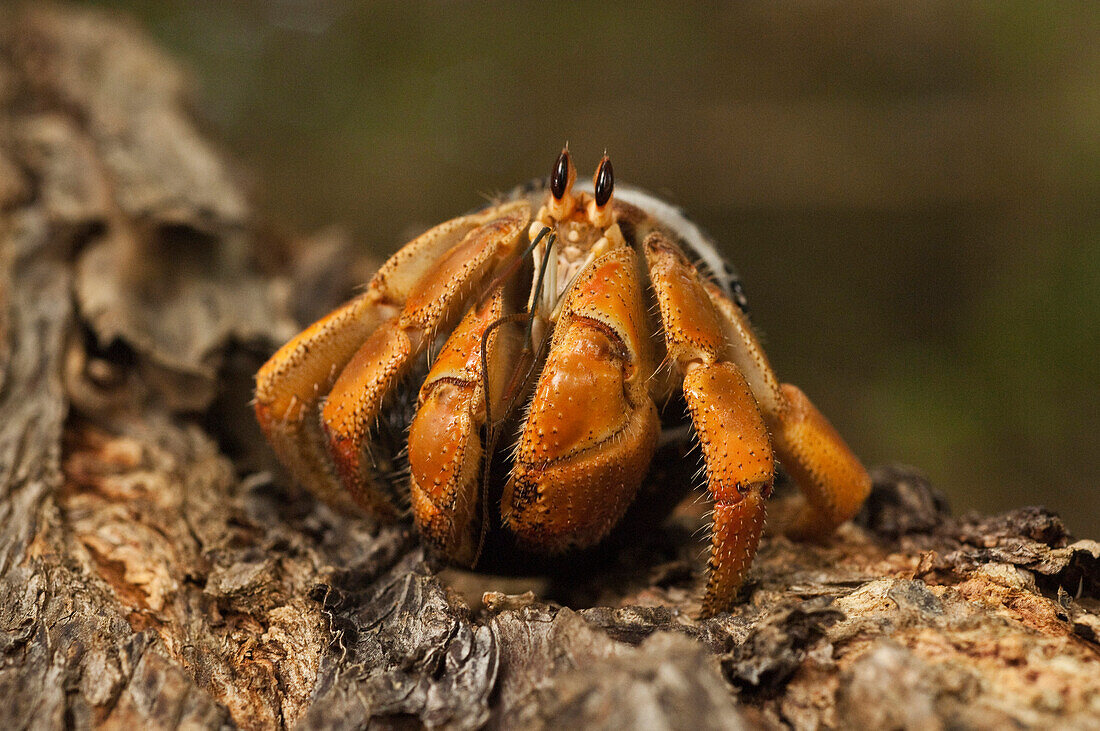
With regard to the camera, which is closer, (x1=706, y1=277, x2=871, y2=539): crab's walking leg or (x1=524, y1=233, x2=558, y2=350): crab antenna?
(x1=524, y1=233, x2=558, y2=350): crab antenna

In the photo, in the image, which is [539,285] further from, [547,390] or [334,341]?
[334,341]

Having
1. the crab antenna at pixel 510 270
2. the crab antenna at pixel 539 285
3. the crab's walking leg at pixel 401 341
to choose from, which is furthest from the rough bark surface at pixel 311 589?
the crab antenna at pixel 510 270

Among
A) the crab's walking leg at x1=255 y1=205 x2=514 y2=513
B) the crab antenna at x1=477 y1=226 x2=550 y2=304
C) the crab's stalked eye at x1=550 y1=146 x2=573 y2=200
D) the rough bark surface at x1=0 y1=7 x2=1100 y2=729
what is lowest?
the rough bark surface at x1=0 y1=7 x2=1100 y2=729

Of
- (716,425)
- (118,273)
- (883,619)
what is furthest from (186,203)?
(883,619)

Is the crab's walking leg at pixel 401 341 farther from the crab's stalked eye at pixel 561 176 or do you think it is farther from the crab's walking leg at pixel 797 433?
the crab's walking leg at pixel 797 433

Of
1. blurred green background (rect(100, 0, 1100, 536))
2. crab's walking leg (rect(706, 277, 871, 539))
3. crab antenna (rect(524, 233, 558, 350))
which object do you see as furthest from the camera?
blurred green background (rect(100, 0, 1100, 536))

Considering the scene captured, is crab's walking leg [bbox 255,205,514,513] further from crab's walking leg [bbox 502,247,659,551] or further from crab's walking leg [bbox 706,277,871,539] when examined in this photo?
crab's walking leg [bbox 706,277,871,539]

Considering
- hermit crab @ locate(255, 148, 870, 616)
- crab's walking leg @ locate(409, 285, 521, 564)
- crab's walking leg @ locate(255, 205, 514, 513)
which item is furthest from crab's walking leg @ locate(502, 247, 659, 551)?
crab's walking leg @ locate(255, 205, 514, 513)

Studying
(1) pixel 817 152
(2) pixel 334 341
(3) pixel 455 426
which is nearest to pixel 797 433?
(3) pixel 455 426
